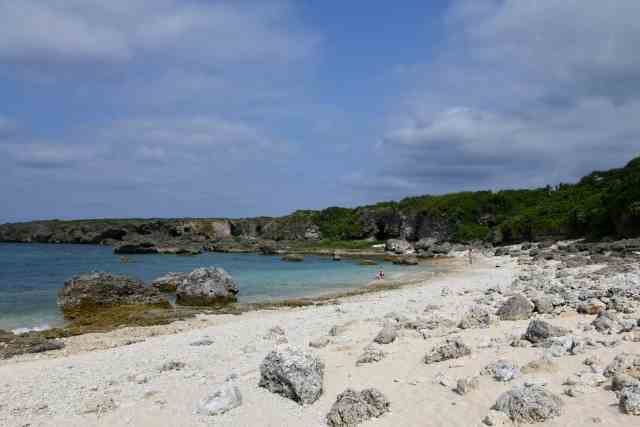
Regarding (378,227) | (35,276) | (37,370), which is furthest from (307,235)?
(37,370)

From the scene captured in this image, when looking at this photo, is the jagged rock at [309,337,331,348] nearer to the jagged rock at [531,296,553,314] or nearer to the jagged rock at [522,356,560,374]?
the jagged rock at [522,356,560,374]

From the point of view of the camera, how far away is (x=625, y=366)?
7125 millimetres

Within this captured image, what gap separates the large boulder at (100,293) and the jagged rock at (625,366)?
23.0 metres

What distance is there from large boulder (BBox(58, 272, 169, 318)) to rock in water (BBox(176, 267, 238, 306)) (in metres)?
1.50

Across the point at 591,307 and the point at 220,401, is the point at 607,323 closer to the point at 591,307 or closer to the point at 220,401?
the point at 591,307

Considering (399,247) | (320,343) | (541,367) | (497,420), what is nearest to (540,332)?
(541,367)

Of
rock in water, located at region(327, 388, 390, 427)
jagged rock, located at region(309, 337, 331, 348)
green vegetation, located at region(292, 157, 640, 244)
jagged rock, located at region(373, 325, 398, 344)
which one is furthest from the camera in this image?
green vegetation, located at region(292, 157, 640, 244)

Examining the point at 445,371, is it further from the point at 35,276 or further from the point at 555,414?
the point at 35,276

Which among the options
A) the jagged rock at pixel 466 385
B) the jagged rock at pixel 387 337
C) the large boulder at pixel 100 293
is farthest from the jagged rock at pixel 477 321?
the large boulder at pixel 100 293

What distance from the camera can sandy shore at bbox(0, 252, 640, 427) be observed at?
7.11 m

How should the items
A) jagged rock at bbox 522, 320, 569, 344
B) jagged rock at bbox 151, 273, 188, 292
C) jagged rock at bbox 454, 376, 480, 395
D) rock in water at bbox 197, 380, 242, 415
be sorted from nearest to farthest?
jagged rock at bbox 454, 376, 480, 395, rock in water at bbox 197, 380, 242, 415, jagged rock at bbox 522, 320, 569, 344, jagged rock at bbox 151, 273, 188, 292

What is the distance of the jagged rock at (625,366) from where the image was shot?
6.96 m

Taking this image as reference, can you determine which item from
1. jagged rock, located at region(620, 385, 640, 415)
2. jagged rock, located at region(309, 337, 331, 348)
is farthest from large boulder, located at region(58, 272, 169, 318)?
jagged rock, located at region(620, 385, 640, 415)

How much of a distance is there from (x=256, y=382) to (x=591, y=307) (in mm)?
8590
